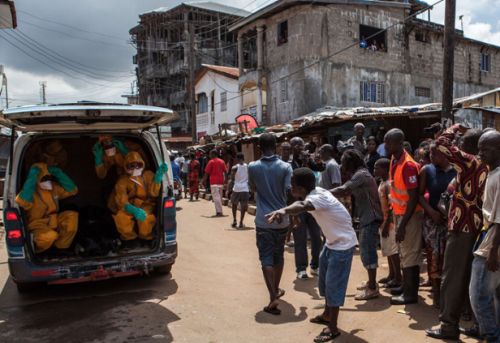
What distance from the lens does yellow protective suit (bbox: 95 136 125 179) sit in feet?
19.6

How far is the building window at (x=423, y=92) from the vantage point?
24.7m

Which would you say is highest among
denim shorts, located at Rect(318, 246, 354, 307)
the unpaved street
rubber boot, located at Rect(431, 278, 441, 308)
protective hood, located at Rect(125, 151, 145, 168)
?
protective hood, located at Rect(125, 151, 145, 168)

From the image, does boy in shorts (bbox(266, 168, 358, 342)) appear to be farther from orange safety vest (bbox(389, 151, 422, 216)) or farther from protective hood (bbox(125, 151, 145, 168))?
protective hood (bbox(125, 151, 145, 168))

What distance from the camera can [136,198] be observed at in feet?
18.7

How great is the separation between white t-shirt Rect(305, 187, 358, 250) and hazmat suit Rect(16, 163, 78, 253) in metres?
3.15

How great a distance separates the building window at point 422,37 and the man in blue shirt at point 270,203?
22.1 meters

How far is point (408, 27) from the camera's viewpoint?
77.3 feet

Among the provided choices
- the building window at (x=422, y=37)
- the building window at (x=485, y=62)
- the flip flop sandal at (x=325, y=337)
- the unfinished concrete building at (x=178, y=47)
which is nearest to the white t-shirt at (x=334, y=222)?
the flip flop sandal at (x=325, y=337)

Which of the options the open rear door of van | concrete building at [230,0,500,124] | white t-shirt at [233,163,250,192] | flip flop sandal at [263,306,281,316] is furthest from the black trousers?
concrete building at [230,0,500,124]

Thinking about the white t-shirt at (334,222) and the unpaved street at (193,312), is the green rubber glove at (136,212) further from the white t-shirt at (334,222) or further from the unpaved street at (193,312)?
the white t-shirt at (334,222)

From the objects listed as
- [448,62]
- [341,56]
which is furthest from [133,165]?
[341,56]

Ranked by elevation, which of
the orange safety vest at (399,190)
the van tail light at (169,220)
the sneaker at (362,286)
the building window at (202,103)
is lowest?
the sneaker at (362,286)

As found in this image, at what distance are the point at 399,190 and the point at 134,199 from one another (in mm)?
3209

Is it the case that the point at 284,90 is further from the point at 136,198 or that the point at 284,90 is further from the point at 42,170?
the point at 42,170
